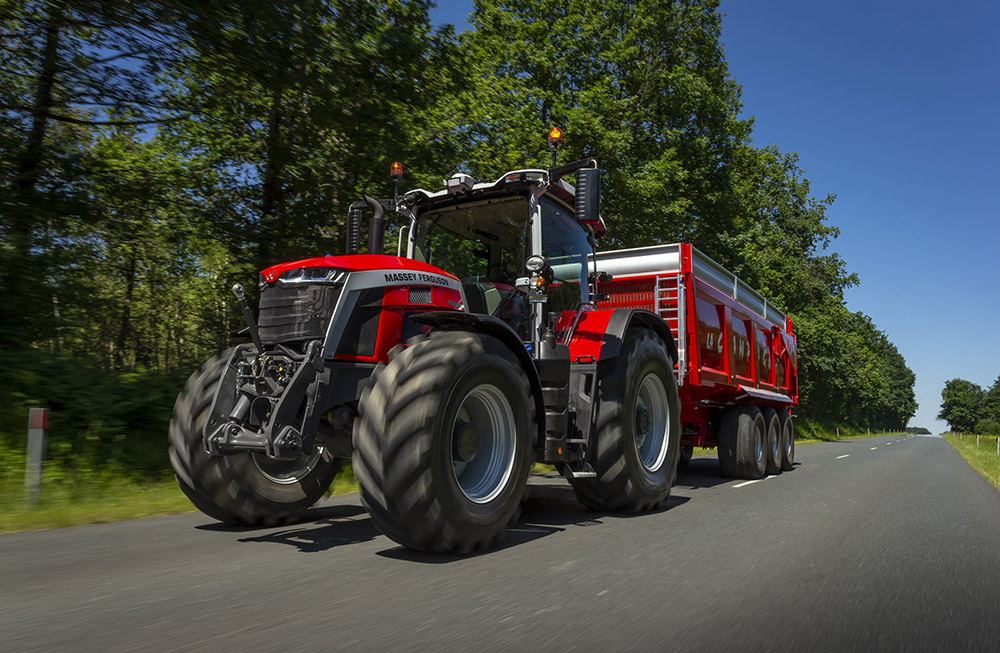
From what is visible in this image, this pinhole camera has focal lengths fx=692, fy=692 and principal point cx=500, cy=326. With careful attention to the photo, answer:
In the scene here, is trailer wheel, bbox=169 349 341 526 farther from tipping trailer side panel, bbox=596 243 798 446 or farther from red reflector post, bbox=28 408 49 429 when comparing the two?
tipping trailer side panel, bbox=596 243 798 446

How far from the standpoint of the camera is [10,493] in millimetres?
5785

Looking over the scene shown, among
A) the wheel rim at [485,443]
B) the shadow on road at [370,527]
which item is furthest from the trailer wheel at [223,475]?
the wheel rim at [485,443]

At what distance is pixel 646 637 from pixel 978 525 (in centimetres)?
524

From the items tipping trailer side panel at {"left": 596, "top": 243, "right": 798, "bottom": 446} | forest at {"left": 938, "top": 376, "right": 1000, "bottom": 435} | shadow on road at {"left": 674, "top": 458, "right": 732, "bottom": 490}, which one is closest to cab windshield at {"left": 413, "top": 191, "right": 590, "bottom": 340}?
tipping trailer side panel at {"left": 596, "top": 243, "right": 798, "bottom": 446}

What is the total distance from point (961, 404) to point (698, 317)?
535 feet

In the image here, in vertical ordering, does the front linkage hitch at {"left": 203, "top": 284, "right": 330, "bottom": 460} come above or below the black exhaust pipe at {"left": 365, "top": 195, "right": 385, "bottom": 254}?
below

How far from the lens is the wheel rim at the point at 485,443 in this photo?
439 cm

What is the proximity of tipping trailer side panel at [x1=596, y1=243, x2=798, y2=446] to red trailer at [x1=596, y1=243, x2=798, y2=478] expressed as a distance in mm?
12

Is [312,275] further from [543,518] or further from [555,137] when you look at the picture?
[543,518]

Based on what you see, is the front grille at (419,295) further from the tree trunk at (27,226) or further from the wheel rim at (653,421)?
the tree trunk at (27,226)

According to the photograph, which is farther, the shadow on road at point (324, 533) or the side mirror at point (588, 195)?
the side mirror at point (588, 195)

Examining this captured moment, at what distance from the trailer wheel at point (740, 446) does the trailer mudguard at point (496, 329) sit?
6057mm

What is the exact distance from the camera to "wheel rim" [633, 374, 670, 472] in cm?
639

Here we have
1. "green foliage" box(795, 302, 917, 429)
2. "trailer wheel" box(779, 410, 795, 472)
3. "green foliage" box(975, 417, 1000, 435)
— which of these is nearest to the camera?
"trailer wheel" box(779, 410, 795, 472)
